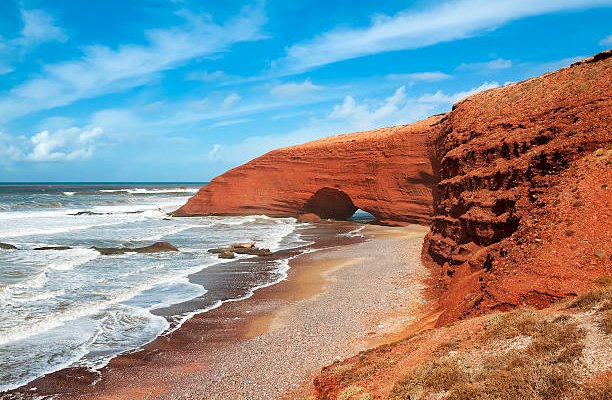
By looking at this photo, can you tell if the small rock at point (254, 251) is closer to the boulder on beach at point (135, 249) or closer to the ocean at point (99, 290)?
the ocean at point (99, 290)

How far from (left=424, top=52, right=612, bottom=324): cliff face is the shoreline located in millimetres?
2120

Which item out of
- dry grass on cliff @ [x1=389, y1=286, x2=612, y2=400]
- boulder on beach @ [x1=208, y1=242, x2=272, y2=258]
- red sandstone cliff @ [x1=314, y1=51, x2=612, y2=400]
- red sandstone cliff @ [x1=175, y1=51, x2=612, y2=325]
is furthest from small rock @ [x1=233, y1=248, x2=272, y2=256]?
dry grass on cliff @ [x1=389, y1=286, x2=612, y2=400]

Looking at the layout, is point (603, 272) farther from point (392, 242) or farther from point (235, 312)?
point (392, 242)

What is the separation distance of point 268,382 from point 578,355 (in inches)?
231

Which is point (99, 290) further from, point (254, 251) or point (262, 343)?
point (254, 251)

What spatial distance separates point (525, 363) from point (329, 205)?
1734 inches

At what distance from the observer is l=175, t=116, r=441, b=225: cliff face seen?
40.8 meters

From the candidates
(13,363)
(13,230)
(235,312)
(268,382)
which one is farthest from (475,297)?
(13,230)

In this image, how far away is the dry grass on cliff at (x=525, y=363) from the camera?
5.09 meters

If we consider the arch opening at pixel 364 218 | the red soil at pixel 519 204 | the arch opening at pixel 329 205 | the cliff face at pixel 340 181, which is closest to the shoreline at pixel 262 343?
the red soil at pixel 519 204

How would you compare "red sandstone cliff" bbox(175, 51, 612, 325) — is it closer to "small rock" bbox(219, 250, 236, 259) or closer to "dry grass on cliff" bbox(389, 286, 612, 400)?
"dry grass on cliff" bbox(389, 286, 612, 400)

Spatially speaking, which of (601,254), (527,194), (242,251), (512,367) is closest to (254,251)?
(242,251)

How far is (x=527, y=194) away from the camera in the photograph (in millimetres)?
12945

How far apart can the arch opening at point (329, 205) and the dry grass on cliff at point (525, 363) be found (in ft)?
134
